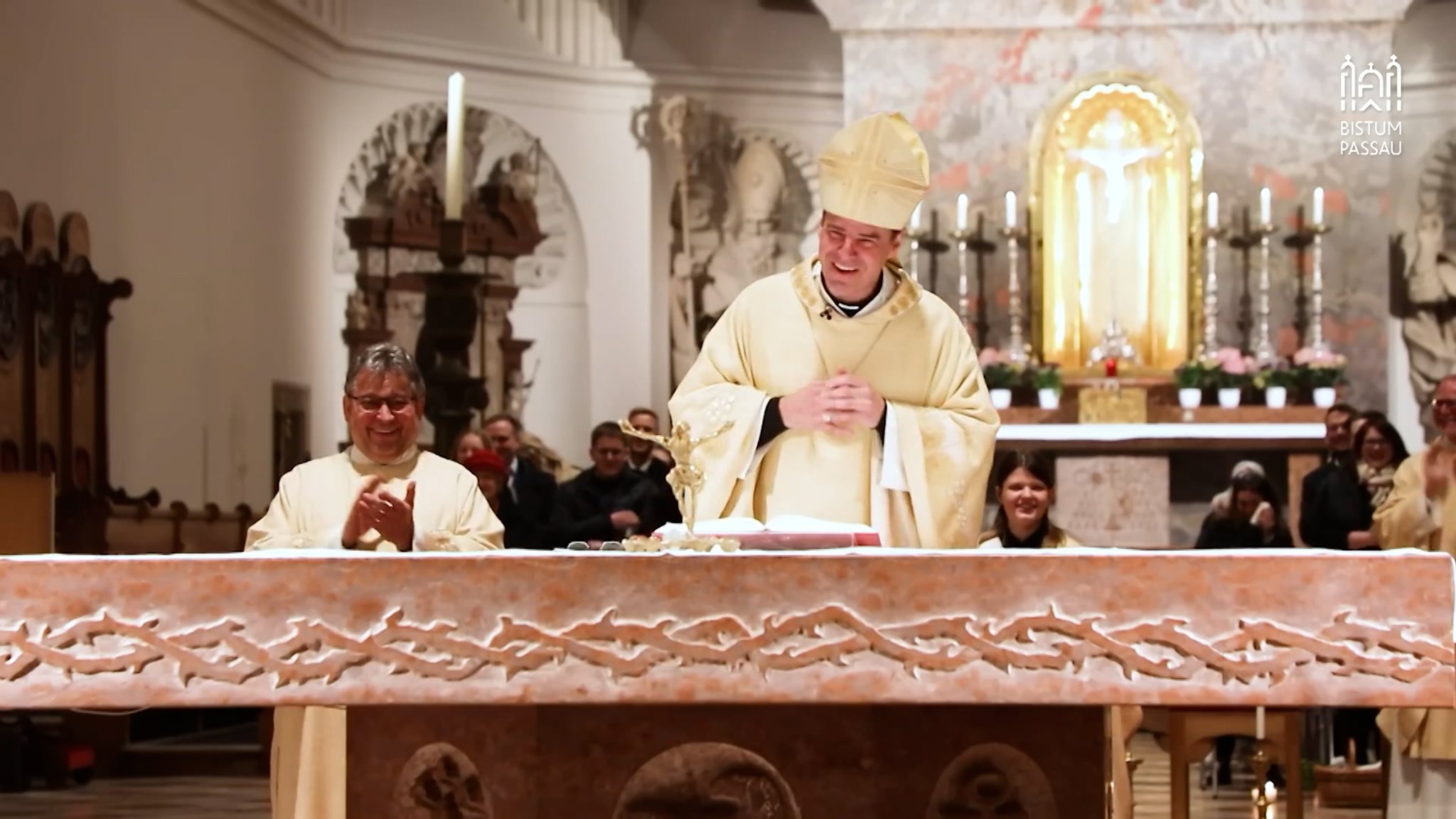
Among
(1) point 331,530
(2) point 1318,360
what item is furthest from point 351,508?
(2) point 1318,360

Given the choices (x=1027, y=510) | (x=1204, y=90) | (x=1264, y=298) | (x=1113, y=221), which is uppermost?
(x=1204, y=90)

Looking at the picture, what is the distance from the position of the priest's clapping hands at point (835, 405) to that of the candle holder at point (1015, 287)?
1011 cm

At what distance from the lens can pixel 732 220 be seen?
58.6 ft

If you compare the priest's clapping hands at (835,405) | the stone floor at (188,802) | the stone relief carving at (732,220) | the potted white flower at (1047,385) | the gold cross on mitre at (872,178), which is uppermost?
the stone relief carving at (732,220)

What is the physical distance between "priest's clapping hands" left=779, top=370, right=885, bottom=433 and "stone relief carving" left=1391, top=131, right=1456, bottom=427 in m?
12.5

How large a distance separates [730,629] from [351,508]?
53.4 inches

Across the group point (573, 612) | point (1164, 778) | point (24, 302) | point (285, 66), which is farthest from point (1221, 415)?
point (573, 612)

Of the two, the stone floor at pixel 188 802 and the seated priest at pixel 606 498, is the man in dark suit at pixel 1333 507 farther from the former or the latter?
the seated priest at pixel 606 498

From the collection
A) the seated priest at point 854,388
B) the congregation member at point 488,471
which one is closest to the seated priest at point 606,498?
the congregation member at point 488,471

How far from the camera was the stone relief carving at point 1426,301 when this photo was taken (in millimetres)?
16484

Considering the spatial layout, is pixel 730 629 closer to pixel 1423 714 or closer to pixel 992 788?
pixel 992 788

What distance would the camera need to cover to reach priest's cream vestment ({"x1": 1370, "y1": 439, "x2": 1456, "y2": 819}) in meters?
7.00

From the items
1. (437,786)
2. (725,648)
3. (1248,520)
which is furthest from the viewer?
(1248,520)

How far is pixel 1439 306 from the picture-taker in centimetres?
1653
